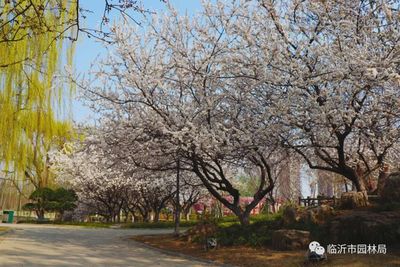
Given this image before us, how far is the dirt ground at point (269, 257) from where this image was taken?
31.3 ft

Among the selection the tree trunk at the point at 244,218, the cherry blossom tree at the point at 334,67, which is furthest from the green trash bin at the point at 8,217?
the cherry blossom tree at the point at 334,67

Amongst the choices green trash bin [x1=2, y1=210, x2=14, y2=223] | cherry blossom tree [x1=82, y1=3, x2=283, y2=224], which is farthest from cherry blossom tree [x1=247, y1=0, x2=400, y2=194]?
green trash bin [x1=2, y1=210, x2=14, y2=223]

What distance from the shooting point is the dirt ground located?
953cm

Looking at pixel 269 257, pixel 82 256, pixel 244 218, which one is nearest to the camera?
pixel 269 257

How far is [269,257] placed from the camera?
1119 centimetres

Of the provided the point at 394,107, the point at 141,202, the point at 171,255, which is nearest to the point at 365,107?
the point at 394,107

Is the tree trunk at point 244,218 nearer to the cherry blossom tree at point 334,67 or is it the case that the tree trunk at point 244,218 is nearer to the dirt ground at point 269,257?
the dirt ground at point 269,257

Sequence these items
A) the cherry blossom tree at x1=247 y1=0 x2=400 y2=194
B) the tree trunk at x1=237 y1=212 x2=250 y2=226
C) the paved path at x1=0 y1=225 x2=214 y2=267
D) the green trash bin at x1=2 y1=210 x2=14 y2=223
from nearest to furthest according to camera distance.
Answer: the cherry blossom tree at x1=247 y1=0 x2=400 y2=194, the paved path at x1=0 y1=225 x2=214 y2=267, the tree trunk at x1=237 y1=212 x2=250 y2=226, the green trash bin at x1=2 y1=210 x2=14 y2=223

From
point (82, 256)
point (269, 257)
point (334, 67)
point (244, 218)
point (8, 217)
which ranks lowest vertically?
point (8, 217)

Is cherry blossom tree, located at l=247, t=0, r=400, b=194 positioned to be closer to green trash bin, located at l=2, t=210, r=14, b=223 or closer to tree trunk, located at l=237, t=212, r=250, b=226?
tree trunk, located at l=237, t=212, r=250, b=226

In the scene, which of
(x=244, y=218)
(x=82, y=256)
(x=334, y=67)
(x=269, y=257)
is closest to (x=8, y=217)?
(x=82, y=256)

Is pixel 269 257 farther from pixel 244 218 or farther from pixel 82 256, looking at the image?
pixel 82 256

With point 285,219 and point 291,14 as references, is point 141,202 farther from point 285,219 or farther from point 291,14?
point 291,14

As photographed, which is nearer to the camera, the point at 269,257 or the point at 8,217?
the point at 269,257
